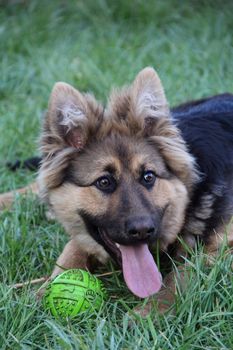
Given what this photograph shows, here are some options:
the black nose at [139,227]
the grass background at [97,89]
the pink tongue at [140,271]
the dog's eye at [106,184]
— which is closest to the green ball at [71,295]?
the grass background at [97,89]

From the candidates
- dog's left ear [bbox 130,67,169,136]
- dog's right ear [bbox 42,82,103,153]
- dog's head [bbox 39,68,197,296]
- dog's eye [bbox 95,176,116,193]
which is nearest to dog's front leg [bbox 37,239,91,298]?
dog's head [bbox 39,68,197,296]

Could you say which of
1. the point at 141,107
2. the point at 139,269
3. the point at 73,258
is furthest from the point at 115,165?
the point at 73,258

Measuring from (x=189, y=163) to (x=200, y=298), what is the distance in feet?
3.21

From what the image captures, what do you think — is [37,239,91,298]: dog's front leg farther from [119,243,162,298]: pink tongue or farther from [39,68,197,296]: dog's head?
[119,243,162,298]: pink tongue

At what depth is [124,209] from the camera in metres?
3.97

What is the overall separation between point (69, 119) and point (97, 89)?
3543 millimetres

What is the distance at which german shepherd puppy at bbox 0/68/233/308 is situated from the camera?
4.08m

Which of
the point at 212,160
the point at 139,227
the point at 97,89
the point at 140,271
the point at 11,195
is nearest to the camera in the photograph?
the point at 139,227

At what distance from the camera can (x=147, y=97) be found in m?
4.29

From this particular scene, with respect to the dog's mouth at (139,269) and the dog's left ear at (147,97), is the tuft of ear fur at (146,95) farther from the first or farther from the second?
the dog's mouth at (139,269)

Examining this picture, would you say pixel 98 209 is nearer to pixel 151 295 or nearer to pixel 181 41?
pixel 151 295

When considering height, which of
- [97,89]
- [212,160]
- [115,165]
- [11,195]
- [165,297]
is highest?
[97,89]

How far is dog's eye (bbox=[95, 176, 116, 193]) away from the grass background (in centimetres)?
65

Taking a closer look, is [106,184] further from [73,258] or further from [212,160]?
[212,160]
